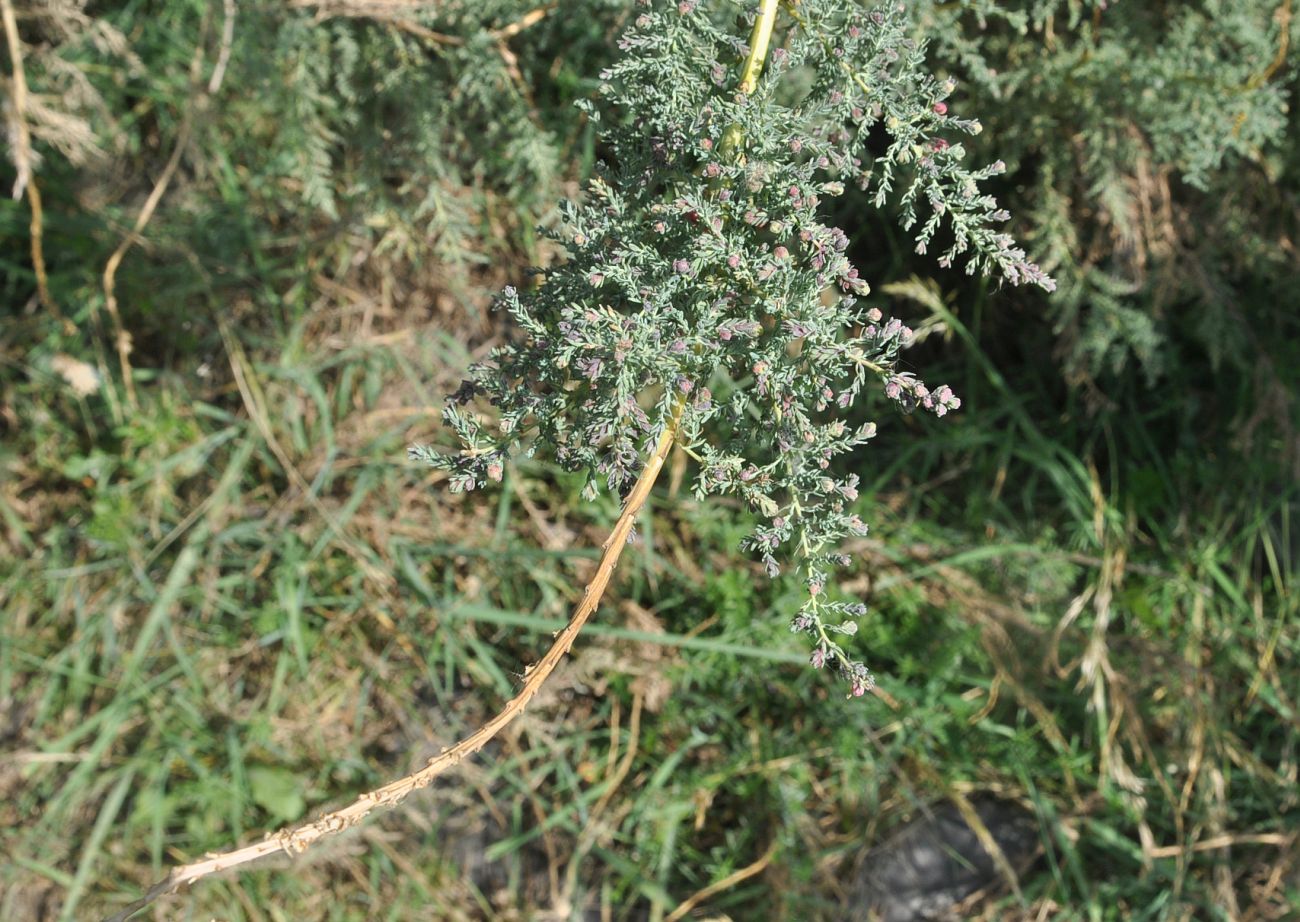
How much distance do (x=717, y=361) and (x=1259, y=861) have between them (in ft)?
7.69

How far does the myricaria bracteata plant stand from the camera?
Result: 1.17 metres

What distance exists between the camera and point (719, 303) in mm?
1200

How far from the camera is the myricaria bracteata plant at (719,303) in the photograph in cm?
117

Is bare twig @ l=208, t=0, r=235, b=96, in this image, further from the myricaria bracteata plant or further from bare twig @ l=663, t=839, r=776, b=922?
bare twig @ l=663, t=839, r=776, b=922

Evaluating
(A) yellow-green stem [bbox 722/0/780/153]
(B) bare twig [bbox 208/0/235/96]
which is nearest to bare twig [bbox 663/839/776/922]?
(A) yellow-green stem [bbox 722/0/780/153]

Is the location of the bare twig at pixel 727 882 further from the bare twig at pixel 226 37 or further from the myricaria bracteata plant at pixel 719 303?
the bare twig at pixel 226 37

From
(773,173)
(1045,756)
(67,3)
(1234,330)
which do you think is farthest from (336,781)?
(1234,330)

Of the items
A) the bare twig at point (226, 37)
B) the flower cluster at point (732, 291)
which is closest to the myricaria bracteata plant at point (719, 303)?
the flower cluster at point (732, 291)

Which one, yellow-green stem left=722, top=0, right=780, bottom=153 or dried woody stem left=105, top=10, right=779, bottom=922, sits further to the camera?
yellow-green stem left=722, top=0, right=780, bottom=153

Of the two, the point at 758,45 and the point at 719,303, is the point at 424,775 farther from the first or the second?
the point at 758,45

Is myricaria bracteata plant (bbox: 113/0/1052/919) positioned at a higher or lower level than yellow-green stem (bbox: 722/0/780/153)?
lower

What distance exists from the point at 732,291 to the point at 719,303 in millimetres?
78

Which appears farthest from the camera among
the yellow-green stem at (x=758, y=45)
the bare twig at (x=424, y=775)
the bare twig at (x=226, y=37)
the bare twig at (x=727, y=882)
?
the bare twig at (x=727, y=882)

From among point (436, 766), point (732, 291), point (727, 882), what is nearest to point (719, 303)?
point (732, 291)
